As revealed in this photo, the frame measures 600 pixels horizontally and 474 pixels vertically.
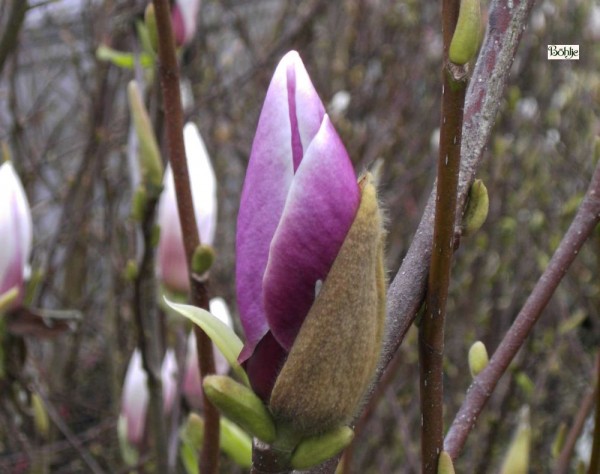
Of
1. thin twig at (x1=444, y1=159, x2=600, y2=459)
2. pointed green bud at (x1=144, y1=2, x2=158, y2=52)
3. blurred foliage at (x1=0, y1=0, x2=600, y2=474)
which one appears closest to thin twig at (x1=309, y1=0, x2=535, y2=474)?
thin twig at (x1=444, y1=159, x2=600, y2=459)

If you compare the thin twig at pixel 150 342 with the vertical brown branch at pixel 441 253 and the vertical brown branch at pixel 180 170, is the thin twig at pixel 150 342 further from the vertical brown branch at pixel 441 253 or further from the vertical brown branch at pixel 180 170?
the vertical brown branch at pixel 441 253

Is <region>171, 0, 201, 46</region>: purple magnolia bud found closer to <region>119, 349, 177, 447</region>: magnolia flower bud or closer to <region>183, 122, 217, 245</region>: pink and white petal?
<region>183, 122, 217, 245</region>: pink and white petal

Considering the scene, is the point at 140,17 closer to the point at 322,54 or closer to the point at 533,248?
the point at 533,248

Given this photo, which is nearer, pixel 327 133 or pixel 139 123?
pixel 327 133

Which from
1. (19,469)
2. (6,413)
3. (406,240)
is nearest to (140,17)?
(6,413)

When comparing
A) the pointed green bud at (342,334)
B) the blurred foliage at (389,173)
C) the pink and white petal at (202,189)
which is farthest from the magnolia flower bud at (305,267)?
the blurred foliage at (389,173)

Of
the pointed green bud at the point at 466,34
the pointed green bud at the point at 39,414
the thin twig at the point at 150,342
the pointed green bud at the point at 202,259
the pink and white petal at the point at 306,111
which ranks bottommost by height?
the pointed green bud at the point at 39,414

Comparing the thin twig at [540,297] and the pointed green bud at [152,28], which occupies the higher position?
the pointed green bud at [152,28]

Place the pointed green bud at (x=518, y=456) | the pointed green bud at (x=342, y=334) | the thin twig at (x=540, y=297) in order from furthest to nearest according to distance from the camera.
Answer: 1. the pointed green bud at (x=518, y=456)
2. the thin twig at (x=540, y=297)
3. the pointed green bud at (x=342, y=334)
